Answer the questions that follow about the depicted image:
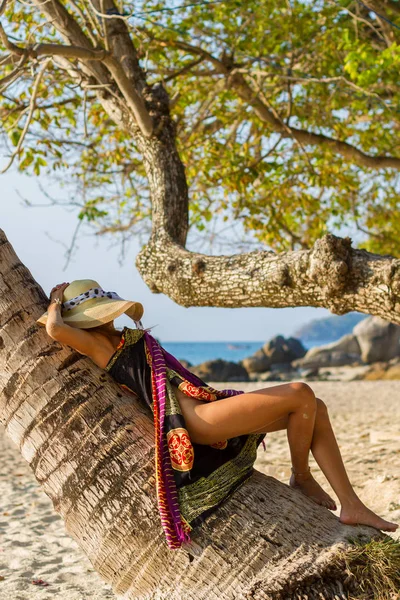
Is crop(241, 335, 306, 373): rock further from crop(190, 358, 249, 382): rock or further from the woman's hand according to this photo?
the woman's hand

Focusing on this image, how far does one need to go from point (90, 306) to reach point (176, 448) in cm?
96

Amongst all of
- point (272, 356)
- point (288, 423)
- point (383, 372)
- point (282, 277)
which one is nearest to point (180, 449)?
point (288, 423)

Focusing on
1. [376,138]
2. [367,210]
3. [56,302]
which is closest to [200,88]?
[376,138]

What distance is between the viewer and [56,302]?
3.65 meters

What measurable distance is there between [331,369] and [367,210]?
2340 cm

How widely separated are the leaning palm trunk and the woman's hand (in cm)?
20

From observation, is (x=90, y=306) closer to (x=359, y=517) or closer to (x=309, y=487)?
(x=309, y=487)

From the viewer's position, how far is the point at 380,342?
34375 millimetres

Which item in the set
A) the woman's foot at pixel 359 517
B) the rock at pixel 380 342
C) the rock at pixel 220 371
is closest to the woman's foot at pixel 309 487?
the woman's foot at pixel 359 517

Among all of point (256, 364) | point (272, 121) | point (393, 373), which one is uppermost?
point (272, 121)

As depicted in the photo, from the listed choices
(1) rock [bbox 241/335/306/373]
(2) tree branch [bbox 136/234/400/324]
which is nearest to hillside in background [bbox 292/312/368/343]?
(1) rock [bbox 241/335/306/373]

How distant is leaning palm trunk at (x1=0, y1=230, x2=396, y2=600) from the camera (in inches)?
126

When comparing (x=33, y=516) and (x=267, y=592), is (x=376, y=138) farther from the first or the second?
(x=267, y=592)

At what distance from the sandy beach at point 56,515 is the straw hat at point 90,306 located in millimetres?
2164
